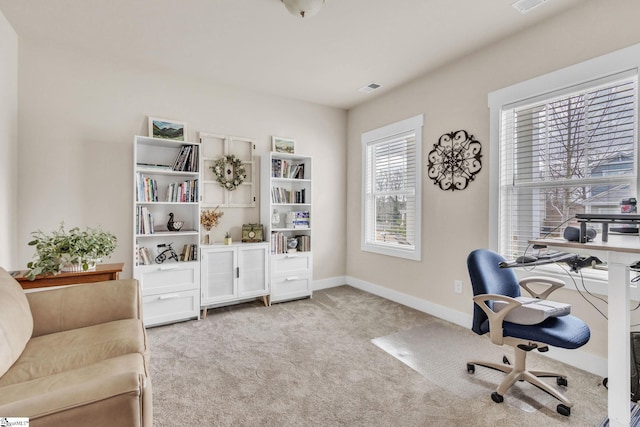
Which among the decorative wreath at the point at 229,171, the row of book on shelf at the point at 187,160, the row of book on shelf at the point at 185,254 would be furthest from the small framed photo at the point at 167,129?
the row of book on shelf at the point at 185,254

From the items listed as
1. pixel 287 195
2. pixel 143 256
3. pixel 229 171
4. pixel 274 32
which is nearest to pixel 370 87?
pixel 274 32

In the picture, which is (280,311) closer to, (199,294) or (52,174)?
(199,294)

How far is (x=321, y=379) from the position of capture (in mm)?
2121

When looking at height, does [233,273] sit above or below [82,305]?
below

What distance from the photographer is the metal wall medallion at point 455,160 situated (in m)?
3.00

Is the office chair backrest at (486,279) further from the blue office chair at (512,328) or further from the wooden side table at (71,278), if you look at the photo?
the wooden side table at (71,278)

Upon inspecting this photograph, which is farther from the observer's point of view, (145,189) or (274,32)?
(145,189)

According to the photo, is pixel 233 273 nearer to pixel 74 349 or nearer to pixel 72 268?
pixel 72 268

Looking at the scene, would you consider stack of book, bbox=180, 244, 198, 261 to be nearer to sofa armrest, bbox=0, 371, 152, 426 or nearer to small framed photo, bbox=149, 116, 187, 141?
small framed photo, bbox=149, 116, 187, 141

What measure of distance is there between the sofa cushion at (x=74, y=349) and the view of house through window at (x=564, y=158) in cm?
294

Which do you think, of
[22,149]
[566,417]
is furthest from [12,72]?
[566,417]

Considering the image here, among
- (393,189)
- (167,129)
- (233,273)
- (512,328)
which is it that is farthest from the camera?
(393,189)

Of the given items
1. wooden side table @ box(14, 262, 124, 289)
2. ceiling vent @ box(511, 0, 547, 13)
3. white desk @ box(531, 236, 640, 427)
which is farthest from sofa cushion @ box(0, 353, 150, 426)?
ceiling vent @ box(511, 0, 547, 13)

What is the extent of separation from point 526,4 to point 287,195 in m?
2.97
